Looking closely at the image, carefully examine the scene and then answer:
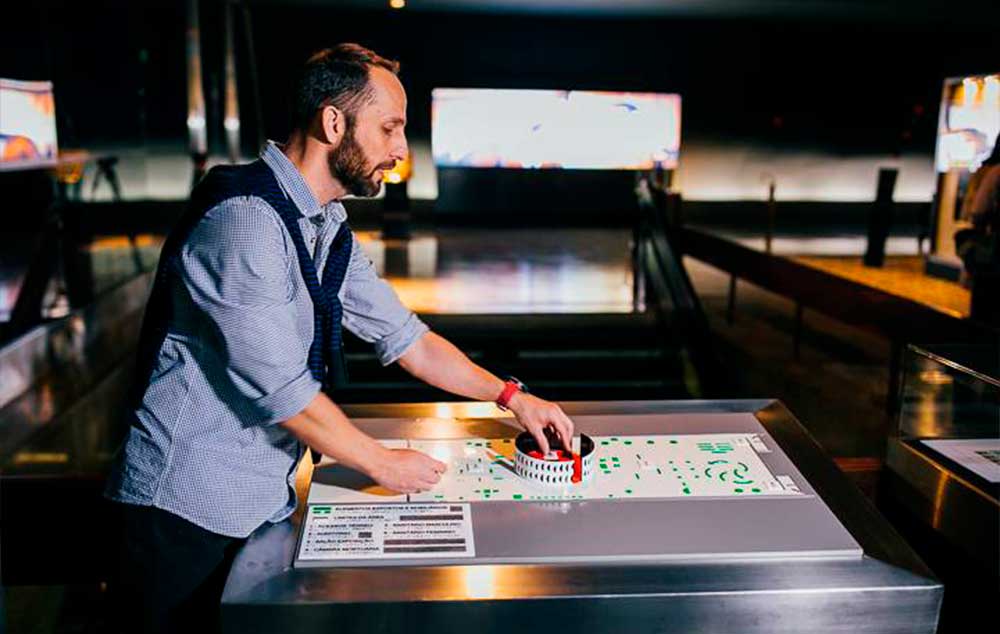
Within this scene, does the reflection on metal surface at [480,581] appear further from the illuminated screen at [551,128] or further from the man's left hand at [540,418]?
the illuminated screen at [551,128]

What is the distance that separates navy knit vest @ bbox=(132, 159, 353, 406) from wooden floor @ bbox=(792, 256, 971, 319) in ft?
20.7

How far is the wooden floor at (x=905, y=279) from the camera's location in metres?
7.66

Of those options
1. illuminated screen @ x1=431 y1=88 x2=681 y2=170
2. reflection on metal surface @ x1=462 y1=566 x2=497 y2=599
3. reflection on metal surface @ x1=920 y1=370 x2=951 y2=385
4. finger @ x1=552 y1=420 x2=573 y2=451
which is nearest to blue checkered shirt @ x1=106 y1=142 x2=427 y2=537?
reflection on metal surface @ x1=462 y1=566 x2=497 y2=599

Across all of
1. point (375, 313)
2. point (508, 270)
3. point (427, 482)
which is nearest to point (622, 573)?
point (427, 482)

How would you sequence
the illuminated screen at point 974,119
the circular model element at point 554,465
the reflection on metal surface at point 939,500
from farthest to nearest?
1. the illuminated screen at point 974,119
2. the reflection on metal surface at point 939,500
3. the circular model element at point 554,465

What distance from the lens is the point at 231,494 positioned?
4.42 ft

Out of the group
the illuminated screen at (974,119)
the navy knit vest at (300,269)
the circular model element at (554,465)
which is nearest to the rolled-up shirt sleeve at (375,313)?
the navy knit vest at (300,269)

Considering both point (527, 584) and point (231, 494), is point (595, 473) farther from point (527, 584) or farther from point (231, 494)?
point (231, 494)

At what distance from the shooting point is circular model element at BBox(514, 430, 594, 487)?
57.4 inches

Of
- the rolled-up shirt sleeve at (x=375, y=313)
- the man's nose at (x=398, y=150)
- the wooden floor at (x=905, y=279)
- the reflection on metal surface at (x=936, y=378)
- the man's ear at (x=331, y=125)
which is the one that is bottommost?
the wooden floor at (x=905, y=279)

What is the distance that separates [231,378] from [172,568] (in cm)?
35

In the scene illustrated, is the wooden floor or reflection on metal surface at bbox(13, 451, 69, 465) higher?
the wooden floor

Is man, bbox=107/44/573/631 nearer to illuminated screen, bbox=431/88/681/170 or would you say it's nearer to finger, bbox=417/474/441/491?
finger, bbox=417/474/441/491

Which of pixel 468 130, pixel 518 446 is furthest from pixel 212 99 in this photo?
pixel 518 446
